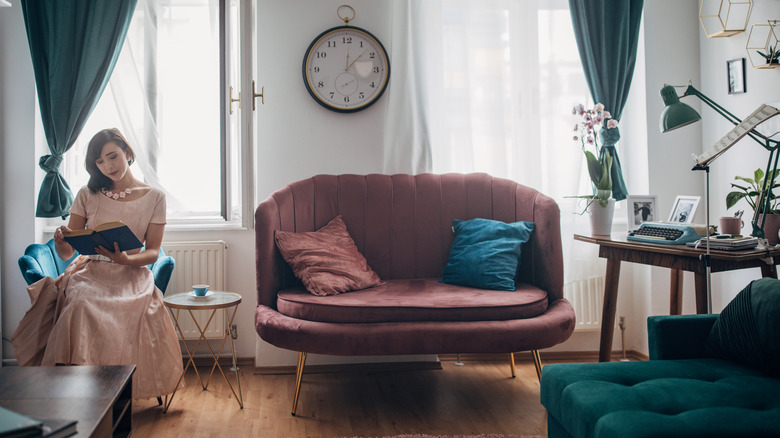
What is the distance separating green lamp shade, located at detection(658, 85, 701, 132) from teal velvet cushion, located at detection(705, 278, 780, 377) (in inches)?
35.9

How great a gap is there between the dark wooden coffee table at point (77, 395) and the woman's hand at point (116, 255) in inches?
33.8

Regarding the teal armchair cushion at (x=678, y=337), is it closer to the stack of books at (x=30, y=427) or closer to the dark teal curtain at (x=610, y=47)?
the dark teal curtain at (x=610, y=47)

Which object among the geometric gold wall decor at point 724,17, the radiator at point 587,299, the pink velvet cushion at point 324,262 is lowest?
the radiator at point 587,299

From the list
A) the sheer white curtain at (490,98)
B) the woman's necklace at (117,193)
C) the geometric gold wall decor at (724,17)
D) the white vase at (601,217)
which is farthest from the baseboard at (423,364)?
the geometric gold wall decor at (724,17)

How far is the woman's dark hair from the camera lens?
8.59 feet

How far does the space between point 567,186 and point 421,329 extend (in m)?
1.49

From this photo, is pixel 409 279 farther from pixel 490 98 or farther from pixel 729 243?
pixel 729 243

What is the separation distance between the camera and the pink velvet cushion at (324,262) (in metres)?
2.60

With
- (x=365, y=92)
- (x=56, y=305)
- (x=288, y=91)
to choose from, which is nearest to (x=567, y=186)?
(x=365, y=92)

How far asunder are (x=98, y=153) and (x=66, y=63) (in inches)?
30.9

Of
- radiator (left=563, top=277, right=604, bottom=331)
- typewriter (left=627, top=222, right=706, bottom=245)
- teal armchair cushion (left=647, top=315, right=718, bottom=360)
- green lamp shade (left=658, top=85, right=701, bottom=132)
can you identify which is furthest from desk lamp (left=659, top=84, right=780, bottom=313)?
radiator (left=563, top=277, right=604, bottom=331)

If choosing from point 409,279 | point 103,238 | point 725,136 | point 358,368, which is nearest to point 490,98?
point 409,279

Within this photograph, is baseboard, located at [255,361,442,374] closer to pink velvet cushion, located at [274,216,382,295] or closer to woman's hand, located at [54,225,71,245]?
pink velvet cushion, located at [274,216,382,295]

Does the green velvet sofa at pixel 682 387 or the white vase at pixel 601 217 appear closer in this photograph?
the green velvet sofa at pixel 682 387
